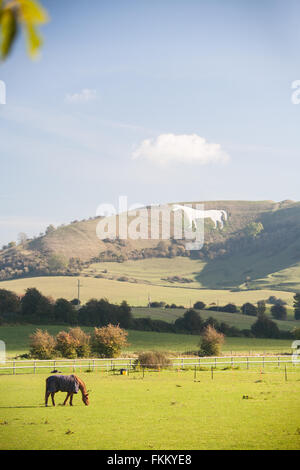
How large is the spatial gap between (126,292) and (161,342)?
69.3 m

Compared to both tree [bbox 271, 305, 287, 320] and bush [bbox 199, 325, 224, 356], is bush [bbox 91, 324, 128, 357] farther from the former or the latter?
tree [bbox 271, 305, 287, 320]

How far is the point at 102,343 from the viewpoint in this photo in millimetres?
47125

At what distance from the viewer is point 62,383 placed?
66.2ft

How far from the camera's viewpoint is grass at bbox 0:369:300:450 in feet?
46.4

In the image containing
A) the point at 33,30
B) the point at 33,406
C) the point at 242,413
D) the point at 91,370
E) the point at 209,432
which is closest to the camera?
the point at 33,30

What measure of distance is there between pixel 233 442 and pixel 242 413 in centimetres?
523

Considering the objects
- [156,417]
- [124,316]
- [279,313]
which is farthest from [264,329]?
[156,417]

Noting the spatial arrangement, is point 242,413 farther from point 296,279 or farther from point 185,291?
point 296,279

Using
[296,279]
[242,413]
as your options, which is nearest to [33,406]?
[242,413]

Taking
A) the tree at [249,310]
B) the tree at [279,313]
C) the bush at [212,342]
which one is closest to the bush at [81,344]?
the bush at [212,342]

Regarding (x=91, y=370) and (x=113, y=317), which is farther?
(x=113, y=317)

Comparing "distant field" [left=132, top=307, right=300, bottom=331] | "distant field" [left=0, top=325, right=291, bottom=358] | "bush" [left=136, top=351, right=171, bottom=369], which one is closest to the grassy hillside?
"distant field" [left=132, top=307, right=300, bottom=331]
